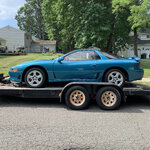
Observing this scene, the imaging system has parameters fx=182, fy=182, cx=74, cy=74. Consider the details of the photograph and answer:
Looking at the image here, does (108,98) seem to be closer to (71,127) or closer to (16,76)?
(71,127)

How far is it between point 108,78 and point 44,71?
1.93 metres

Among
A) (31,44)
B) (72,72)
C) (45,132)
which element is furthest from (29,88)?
(31,44)

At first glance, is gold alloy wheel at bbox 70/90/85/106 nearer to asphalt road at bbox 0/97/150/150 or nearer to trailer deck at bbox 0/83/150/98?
asphalt road at bbox 0/97/150/150

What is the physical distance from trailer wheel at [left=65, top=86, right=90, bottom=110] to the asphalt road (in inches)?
7.3

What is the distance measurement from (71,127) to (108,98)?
1.65 meters

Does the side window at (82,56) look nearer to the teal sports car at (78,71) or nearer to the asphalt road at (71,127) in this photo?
the teal sports car at (78,71)

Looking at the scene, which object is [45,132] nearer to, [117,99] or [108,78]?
[117,99]

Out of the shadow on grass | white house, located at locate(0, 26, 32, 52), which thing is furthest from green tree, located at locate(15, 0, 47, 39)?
the shadow on grass

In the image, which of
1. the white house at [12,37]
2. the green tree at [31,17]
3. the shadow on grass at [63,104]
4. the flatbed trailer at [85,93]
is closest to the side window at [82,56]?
the flatbed trailer at [85,93]

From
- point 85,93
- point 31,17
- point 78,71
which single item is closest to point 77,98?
point 85,93

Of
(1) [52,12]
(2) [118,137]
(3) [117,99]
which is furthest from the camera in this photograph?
(1) [52,12]

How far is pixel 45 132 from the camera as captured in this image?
139 inches

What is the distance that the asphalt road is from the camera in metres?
3.08

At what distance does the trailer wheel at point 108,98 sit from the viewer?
495 cm
